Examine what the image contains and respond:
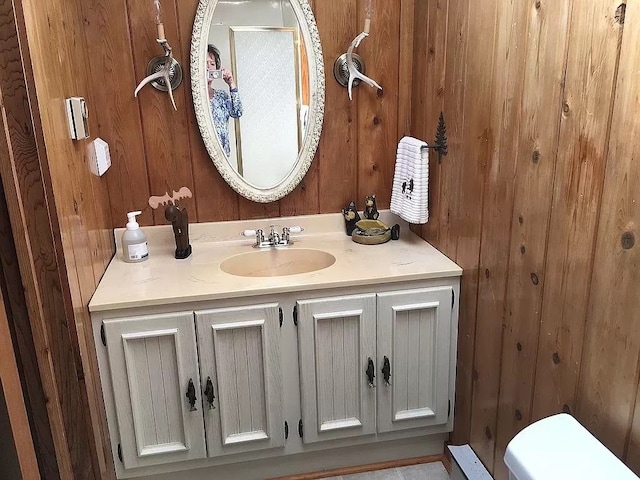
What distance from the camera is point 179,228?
1.98 meters

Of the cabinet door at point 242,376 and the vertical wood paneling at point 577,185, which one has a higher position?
the vertical wood paneling at point 577,185

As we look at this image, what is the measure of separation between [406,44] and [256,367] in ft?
4.28

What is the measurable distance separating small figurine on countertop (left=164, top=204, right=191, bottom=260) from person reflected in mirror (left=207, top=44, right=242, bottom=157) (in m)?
0.29

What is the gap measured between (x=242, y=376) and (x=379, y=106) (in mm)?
1128

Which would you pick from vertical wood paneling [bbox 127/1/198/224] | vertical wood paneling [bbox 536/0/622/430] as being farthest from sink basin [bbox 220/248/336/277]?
vertical wood paneling [bbox 536/0/622/430]

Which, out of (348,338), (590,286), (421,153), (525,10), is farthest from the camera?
(421,153)

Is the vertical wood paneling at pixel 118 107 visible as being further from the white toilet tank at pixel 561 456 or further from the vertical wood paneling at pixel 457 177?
the white toilet tank at pixel 561 456

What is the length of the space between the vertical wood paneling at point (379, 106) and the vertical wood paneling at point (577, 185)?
95 centimetres

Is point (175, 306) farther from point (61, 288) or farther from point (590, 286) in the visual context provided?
point (590, 286)

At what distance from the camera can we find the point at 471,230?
173cm

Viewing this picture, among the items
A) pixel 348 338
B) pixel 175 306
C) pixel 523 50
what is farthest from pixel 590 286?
pixel 175 306

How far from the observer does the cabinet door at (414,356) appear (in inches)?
71.6

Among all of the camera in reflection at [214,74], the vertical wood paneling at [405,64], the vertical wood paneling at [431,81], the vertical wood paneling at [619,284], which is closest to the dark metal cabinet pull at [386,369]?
the vertical wood paneling at [431,81]

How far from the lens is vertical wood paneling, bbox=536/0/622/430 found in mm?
1132
